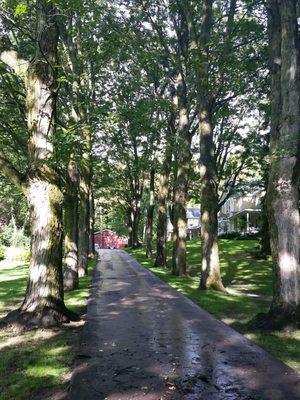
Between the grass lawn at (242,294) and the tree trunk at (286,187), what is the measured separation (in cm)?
87

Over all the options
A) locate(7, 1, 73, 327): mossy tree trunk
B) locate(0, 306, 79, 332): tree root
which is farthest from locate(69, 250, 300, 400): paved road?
locate(7, 1, 73, 327): mossy tree trunk

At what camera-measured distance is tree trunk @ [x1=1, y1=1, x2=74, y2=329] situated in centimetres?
1006

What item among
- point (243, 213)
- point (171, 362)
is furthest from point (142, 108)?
point (243, 213)

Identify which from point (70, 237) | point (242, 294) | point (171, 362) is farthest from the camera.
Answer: point (70, 237)

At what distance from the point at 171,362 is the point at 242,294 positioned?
10443 mm

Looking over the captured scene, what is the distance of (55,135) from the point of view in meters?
10.4

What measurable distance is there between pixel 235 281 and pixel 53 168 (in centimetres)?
1405

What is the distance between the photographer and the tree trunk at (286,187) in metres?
9.84

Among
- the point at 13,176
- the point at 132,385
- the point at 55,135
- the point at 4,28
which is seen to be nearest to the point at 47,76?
the point at 55,135

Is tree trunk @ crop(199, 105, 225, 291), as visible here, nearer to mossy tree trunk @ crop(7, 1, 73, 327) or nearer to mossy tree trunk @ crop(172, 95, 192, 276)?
mossy tree trunk @ crop(172, 95, 192, 276)

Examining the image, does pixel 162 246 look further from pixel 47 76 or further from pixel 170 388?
pixel 170 388

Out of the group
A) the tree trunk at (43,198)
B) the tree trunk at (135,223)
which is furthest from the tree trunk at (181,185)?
the tree trunk at (135,223)

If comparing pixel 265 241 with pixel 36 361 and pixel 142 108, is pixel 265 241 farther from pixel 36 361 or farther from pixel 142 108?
pixel 36 361

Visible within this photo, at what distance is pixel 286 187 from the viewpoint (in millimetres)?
10141
